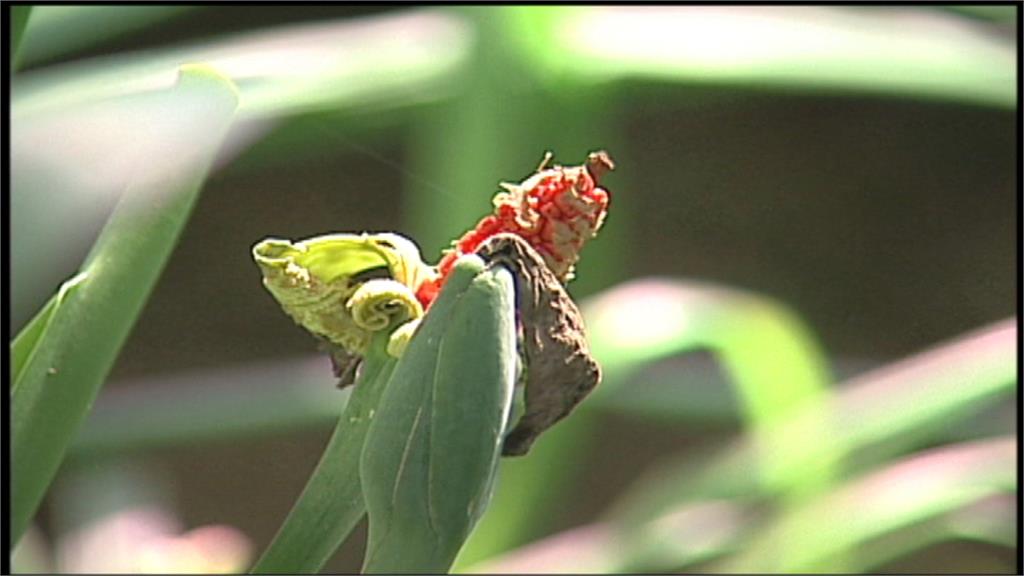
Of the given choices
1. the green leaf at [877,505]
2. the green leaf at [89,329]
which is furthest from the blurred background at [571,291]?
the green leaf at [89,329]

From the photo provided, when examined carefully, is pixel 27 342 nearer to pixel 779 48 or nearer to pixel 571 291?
pixel 571 291

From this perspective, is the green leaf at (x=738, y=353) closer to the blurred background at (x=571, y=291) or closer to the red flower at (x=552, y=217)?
the blurred background at (x=571, y=291)

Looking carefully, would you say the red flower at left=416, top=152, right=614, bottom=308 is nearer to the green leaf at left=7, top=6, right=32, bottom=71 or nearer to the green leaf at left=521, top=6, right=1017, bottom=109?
the green leaf at left=7, top=6, right=32, bottom=71

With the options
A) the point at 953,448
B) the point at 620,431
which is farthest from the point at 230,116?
the point at 620,431

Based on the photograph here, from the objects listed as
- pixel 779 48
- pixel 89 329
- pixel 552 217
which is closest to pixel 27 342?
pixel 89 329

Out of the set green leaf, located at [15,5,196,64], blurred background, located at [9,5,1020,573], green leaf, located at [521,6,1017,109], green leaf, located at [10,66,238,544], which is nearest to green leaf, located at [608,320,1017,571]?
blurred background, located at [9,5,1020,573]

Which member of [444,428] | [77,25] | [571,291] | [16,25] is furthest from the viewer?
[77,25]

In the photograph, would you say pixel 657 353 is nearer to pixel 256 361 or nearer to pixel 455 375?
pixel 256 361
